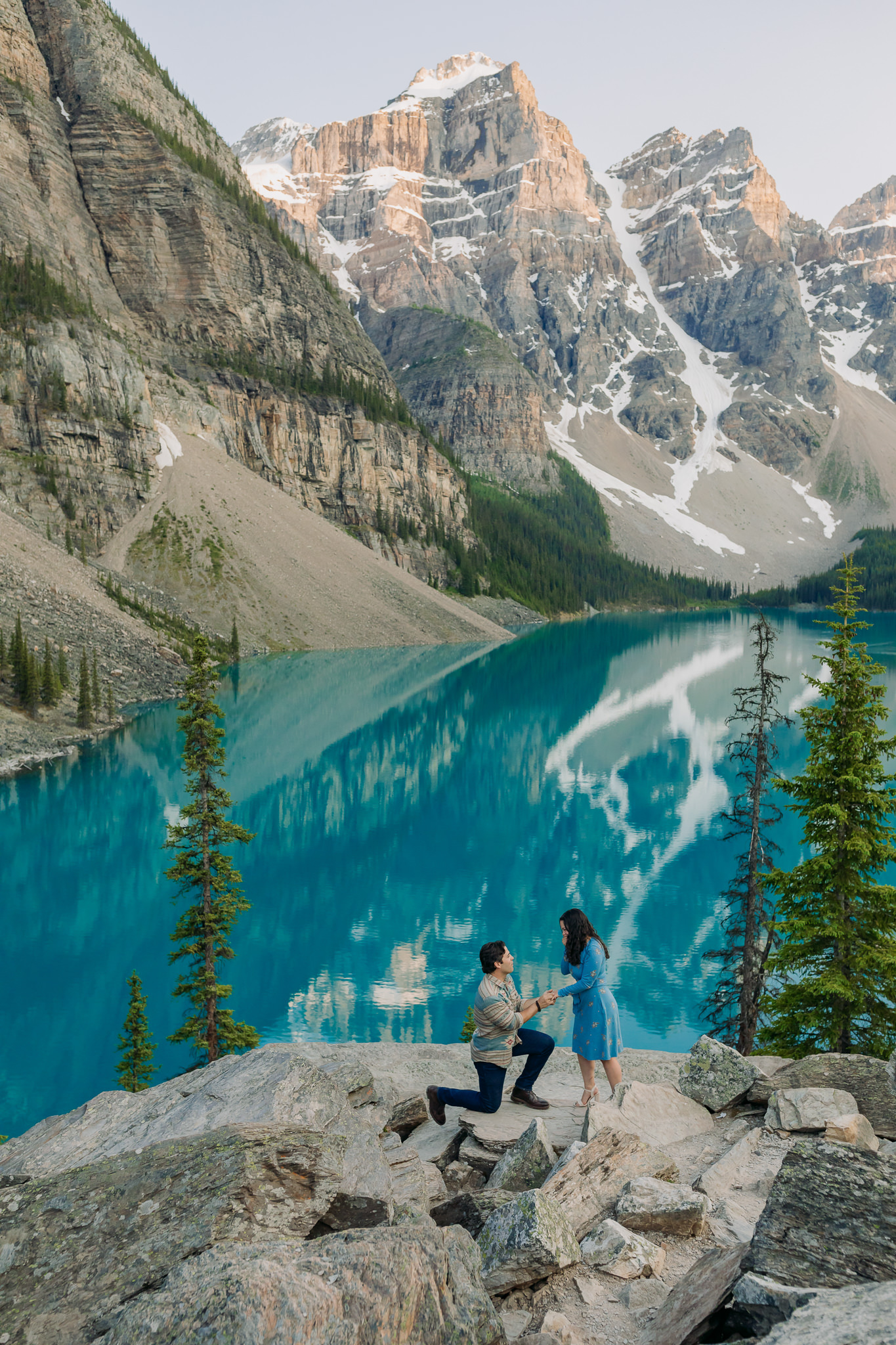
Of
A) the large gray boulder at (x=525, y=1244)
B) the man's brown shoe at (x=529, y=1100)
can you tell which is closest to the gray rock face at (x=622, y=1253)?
the large gray boulder at (x=525, y=1244)

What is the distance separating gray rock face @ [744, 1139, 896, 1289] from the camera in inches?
186

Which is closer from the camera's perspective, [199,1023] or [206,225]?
[199,1023]

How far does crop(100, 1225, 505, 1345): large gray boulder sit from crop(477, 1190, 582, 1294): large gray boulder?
1.05 m

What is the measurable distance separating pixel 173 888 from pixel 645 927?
56.5 feet

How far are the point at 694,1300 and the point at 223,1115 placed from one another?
5.50m

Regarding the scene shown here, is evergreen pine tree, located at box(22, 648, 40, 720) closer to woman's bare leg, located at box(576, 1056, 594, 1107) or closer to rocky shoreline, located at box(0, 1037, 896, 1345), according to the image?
rocky shoreline, located at box(0, 1037, 896, 1345)

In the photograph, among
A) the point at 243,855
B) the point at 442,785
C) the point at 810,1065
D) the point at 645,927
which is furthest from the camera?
the point at 442,785

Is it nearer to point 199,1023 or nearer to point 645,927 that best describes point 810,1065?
point 199,1023

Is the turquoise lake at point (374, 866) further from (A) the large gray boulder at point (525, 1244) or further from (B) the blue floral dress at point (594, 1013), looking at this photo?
(A) the large gray boulder at point (525, 1244)

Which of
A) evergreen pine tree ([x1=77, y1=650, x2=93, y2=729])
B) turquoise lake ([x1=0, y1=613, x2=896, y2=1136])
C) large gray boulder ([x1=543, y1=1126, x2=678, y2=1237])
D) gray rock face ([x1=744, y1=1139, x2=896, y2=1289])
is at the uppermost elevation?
gray rock face ([x1=744, y1=1139, x2=896, y2=1289])

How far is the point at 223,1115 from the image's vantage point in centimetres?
868

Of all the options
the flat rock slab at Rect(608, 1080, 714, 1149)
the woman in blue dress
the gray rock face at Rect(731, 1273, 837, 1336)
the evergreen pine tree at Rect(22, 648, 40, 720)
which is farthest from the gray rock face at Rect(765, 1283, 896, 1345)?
the evergreen pine tree at Rect(22, 648, 40, 720)

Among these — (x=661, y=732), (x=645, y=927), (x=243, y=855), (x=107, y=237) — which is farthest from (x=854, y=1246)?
(x=107, y=237)

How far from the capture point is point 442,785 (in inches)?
1774
